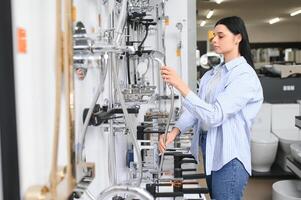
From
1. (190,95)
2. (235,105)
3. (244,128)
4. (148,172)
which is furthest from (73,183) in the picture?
(148,172)

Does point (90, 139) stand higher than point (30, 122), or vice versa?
point (30, 122)

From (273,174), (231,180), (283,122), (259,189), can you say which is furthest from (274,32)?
(231,180)

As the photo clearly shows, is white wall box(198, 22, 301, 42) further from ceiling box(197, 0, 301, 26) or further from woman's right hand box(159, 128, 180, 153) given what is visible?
woman's right hand box(159, 128, 180, 153)

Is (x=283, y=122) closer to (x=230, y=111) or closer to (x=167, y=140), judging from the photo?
(x=167, y=140)

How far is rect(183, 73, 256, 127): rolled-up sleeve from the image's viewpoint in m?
1.46

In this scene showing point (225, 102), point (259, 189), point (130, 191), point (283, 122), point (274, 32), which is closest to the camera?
point (130, 191)

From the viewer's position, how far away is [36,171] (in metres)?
0.86

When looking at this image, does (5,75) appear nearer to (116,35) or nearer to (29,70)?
(29,70)

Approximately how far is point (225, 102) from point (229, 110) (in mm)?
41

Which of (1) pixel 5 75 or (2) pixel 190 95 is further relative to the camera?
(2) pixel 190 95

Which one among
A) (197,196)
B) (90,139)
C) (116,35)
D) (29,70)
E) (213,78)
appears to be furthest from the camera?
(197,196)

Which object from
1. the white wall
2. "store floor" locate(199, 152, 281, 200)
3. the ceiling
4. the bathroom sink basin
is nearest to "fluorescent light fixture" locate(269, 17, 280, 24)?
the ceiling

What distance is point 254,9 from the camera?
27.0ft

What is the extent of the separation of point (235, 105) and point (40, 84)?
35.7 inches
